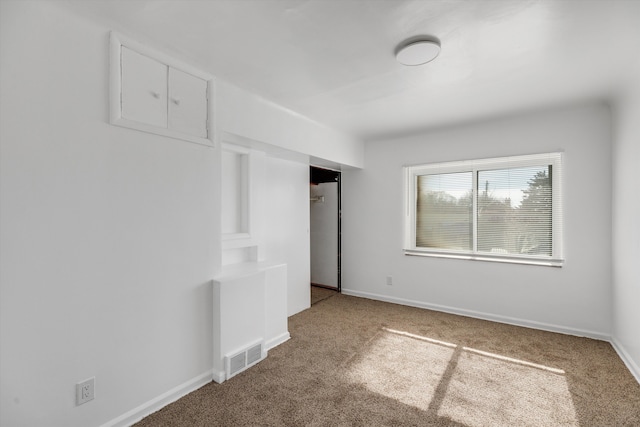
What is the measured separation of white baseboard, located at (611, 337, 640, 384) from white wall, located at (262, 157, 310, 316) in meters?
3.23

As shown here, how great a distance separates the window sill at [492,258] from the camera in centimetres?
349

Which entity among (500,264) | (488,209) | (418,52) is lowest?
(500,264)

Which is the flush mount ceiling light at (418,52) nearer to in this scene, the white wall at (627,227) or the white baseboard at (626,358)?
the white wall at (627,227)

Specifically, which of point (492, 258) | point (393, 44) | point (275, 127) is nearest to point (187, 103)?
point (275, 127)

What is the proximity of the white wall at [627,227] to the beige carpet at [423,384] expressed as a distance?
255 millimetres

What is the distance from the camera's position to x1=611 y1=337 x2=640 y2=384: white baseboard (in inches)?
96.7

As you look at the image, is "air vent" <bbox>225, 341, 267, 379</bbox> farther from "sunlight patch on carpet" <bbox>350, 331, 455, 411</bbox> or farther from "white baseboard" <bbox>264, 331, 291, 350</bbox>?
"sunlight patch on carpet" <bbox>350, 331, 455, 411</bbox>

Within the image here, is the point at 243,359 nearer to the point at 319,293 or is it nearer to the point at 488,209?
the point at 319,293

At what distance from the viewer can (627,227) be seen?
2670 mm

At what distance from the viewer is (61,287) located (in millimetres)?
1706

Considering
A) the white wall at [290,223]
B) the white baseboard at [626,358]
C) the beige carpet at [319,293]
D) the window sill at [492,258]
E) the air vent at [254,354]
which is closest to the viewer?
the white baseboard at [626,358]

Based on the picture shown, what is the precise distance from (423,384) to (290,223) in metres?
2.34

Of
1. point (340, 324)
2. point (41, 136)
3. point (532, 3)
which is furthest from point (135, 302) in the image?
point (532, 3)

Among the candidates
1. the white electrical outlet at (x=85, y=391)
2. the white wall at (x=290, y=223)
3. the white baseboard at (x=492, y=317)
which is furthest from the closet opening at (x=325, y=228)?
the white electrical outlet at (x=85, y=391)
